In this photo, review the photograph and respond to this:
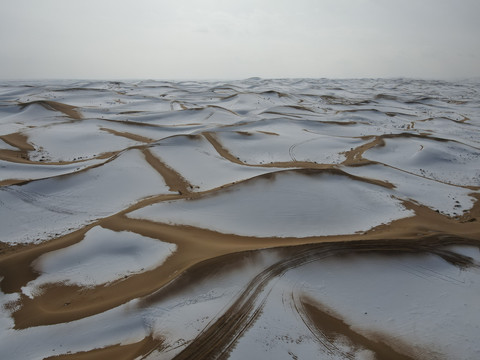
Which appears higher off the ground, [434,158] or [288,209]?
[434,158]

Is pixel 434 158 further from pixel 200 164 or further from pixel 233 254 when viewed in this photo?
pixel 233 254

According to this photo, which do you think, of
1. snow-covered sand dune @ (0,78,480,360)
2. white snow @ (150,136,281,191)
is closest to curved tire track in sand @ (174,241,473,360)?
snow-covered sand dune @ (0,78,480,360)

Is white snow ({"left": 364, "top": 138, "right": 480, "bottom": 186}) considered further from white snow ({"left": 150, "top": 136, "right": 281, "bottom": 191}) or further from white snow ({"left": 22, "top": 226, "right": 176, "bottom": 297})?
white snow ({"left": 22, "top": 226, "right": 176, "bottom": 297})

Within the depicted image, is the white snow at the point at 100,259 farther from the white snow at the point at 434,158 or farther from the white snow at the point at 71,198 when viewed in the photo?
the white snow at the point at 434,158

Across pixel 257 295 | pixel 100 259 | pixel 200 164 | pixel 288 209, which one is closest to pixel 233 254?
pixel 257 295

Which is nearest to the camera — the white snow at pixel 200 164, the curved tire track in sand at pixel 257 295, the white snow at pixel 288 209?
the curved tire track in sand at pixel 257 295

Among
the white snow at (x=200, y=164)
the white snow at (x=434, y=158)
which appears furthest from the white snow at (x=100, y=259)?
the white snow at (x=434, y=158)

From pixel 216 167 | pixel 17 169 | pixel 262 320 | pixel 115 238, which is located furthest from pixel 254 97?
pixel 262 320

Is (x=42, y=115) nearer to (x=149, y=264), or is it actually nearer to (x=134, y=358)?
(x=149, y=264)
